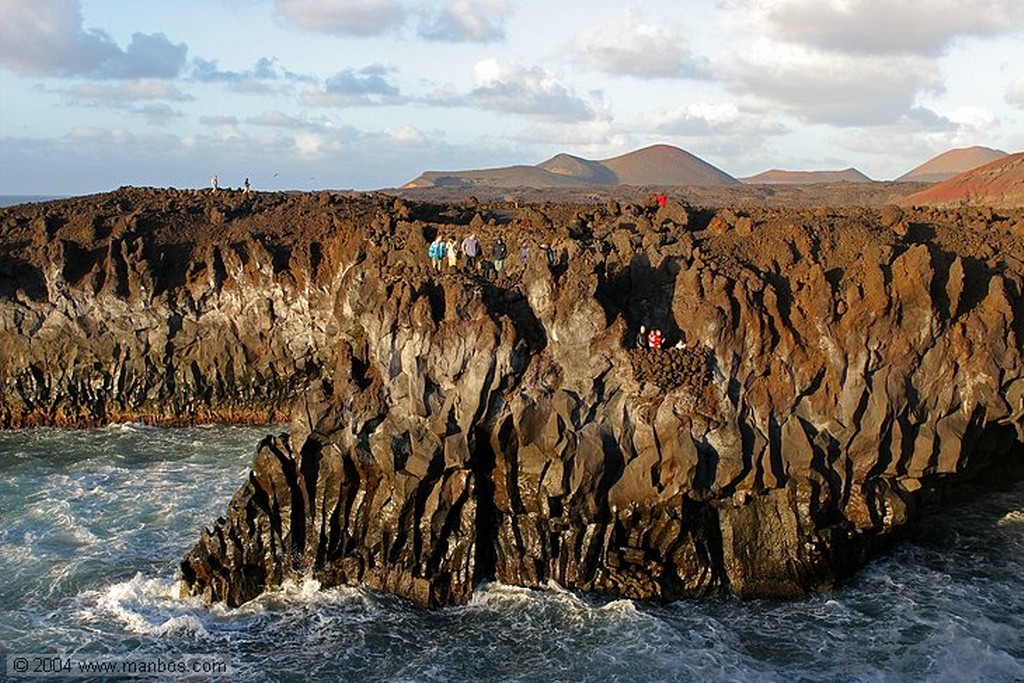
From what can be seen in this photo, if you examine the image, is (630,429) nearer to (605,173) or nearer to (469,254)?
(469,254)

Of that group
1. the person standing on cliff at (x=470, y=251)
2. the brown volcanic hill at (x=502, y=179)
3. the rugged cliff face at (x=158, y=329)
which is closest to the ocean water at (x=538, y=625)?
the person standing on cliff at (x=470, y=251)

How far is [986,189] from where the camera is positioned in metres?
59.8

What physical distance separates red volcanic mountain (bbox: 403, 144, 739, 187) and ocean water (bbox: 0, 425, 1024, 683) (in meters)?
109

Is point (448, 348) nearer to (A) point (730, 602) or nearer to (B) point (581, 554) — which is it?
(B) point (581, 554)

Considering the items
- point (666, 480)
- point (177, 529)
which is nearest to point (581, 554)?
point (666, 480)

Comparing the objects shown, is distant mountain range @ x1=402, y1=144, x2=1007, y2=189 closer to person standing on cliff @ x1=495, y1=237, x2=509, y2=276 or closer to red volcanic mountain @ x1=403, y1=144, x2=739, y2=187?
red volcanic mountain @ x1=403, y1=144, x2=739, y2=187

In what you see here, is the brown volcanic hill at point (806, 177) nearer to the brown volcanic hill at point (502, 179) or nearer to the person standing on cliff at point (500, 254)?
the brown volcanic hill at point (502, 179)

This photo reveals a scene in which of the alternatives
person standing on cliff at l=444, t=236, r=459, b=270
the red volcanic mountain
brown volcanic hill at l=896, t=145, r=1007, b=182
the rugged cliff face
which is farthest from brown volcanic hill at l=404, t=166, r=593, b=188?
person standing on cliff at l=444, t=236, r=459, b=270

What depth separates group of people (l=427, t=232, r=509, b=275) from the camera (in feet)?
93.6

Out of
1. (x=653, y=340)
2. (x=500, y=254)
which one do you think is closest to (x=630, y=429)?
(x=653, y=340)

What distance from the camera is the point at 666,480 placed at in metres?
24.2

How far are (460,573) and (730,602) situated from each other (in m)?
6.95

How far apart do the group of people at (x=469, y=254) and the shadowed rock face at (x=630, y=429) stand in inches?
49.6

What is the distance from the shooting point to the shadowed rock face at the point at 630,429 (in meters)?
24.1
